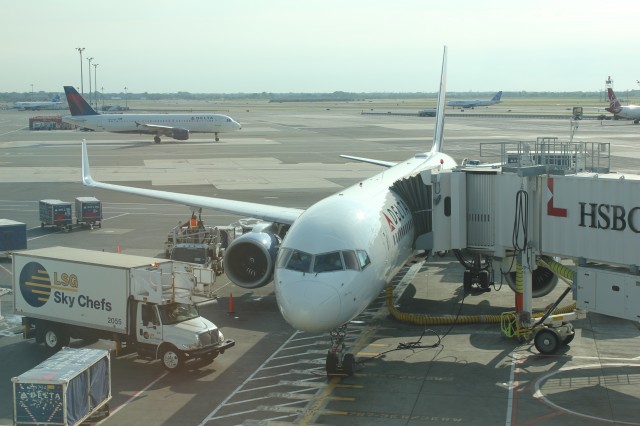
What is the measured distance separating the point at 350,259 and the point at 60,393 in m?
8.08

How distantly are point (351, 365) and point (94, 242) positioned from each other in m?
25.5

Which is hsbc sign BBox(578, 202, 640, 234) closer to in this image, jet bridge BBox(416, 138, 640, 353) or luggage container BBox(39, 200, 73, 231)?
jet bridge BBox(416, 138, 640, 353)

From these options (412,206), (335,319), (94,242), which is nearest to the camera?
(335,319)

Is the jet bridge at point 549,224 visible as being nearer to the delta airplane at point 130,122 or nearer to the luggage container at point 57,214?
the luggage container at point 57,214

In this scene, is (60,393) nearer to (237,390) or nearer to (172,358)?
(237,390)

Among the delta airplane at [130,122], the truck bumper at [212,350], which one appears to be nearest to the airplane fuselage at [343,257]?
the truck bumper at [212,350]

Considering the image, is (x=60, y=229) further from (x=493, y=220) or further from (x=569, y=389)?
(x=569, y=389)

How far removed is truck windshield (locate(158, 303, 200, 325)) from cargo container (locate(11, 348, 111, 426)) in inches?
158

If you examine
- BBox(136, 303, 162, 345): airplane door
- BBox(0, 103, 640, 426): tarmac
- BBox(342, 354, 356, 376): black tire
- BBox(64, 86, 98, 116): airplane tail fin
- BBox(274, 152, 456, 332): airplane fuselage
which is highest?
BBox(64, 86, 98, 116): airplane tail fin

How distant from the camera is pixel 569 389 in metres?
21.8

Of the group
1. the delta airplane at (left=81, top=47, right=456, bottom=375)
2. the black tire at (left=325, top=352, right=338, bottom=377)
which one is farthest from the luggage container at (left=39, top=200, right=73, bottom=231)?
the black tire at (left=325, top=352, right=338, bottom=377)

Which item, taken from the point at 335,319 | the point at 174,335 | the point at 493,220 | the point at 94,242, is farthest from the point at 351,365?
the point at 94,242

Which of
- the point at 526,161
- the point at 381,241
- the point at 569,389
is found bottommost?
the point at 569,389

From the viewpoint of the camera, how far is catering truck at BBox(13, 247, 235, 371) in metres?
23.8
